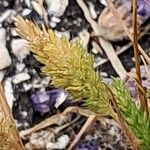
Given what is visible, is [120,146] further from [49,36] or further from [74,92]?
[49,36]

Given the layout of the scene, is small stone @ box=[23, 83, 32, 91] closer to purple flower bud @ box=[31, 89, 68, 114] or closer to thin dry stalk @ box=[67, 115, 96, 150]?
purple flower bud @ box=[31, 89, 68, 114]

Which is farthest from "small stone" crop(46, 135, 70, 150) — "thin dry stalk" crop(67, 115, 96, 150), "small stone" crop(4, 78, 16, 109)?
"small stone" crop(4, 78, 16, 109)

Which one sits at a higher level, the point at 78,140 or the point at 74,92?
the point at 74,92

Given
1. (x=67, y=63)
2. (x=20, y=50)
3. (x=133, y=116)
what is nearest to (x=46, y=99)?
(x=20, y=50)

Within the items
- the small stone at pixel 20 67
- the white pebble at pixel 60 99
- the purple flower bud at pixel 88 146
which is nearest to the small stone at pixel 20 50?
the small stone at pixel 20 67

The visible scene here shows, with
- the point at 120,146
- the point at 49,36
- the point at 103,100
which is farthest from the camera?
the point at 120,146

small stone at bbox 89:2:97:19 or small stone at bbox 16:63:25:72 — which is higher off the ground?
small stone at bbox 89:2:97:19

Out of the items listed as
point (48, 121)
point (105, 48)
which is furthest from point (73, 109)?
point (105, 48)

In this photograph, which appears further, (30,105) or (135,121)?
(30,105)
